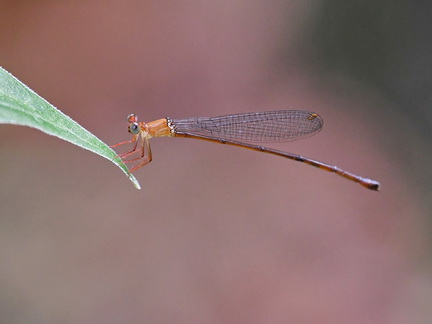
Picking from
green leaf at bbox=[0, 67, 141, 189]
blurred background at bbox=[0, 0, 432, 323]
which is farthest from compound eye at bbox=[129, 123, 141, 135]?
blurred background at bbox=[0, 0, 432, 323]

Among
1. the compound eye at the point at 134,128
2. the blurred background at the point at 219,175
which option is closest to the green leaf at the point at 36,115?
the compound eye at the point at 134,128

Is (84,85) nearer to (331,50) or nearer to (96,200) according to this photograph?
(96,200)

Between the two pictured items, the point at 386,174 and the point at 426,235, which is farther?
the point at 386,174

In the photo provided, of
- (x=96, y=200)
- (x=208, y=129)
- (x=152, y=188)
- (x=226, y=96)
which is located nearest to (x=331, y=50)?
(x=226, y=96)

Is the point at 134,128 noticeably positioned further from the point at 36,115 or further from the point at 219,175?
the point at 219,175

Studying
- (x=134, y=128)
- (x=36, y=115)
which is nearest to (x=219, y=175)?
(x=134, y=128)

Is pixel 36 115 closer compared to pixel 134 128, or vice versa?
pixel 36 115
